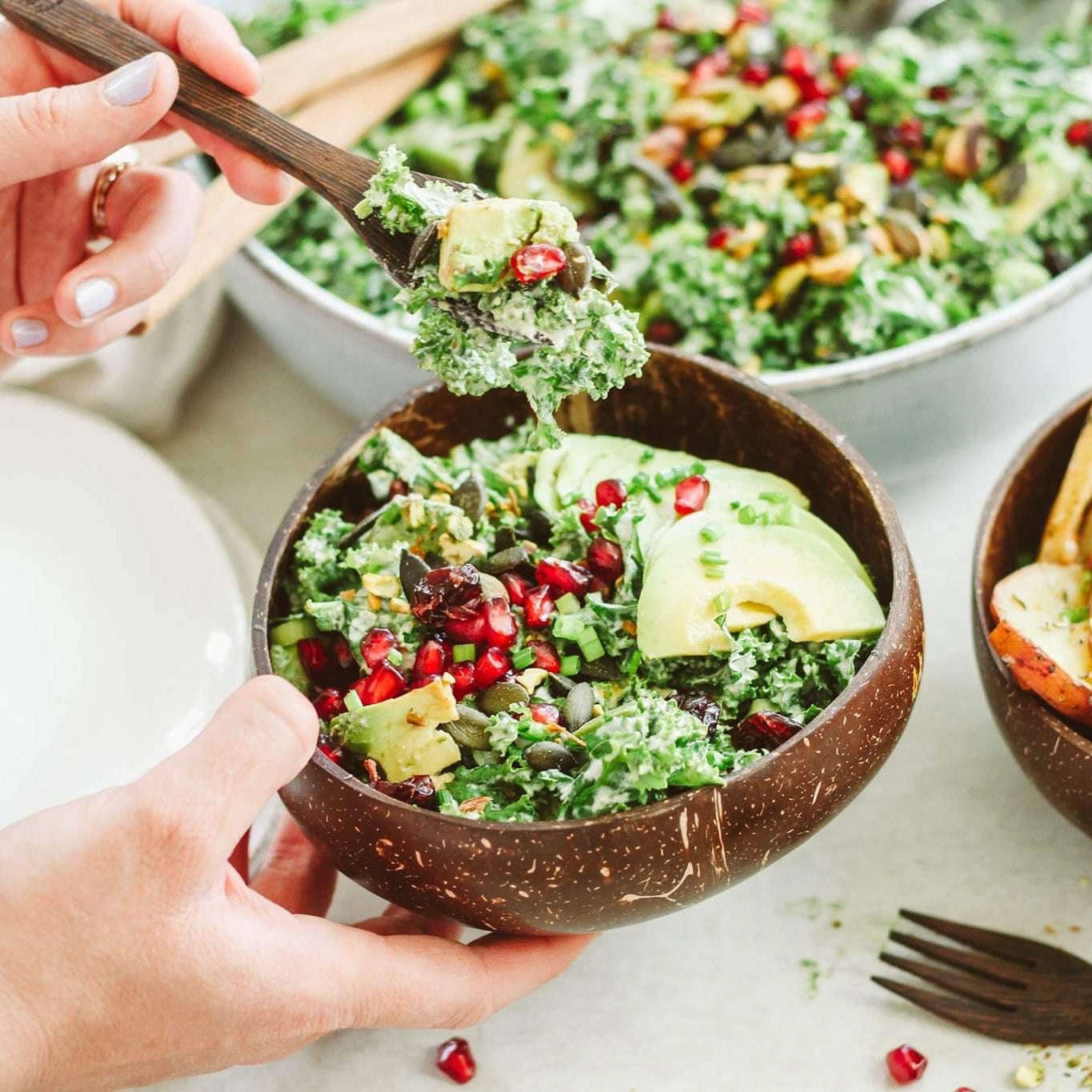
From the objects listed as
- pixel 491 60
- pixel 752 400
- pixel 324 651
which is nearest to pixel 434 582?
pixel 324 651

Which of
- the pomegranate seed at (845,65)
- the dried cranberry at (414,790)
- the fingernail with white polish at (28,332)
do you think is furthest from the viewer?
the pomegranate seed at (845,65)

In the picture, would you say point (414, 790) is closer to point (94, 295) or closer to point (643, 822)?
point (643, 822)

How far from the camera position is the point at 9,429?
2326 mm

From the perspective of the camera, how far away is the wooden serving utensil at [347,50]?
233cm

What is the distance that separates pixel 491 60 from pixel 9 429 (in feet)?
3.99

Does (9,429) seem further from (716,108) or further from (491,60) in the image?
(716,108)

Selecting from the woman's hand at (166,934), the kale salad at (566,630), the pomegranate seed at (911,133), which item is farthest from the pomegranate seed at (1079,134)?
the woman's hand at (166,934)

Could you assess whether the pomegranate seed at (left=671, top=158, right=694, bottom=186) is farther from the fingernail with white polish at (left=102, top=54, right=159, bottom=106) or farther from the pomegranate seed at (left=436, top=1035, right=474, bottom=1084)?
the pomegranate seed at (left=436, top=1035, right=474, bottom=1084)

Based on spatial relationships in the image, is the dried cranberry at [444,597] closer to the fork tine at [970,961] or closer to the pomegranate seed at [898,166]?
the fork tine at [970,961]

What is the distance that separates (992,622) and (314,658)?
0.88 meters

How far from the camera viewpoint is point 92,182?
7.18 feet

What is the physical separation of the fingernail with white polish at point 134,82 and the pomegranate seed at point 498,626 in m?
0.80

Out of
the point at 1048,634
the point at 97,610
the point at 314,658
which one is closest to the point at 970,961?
the point at 1048,634

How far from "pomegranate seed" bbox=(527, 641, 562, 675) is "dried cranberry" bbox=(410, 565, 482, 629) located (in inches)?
3.4
